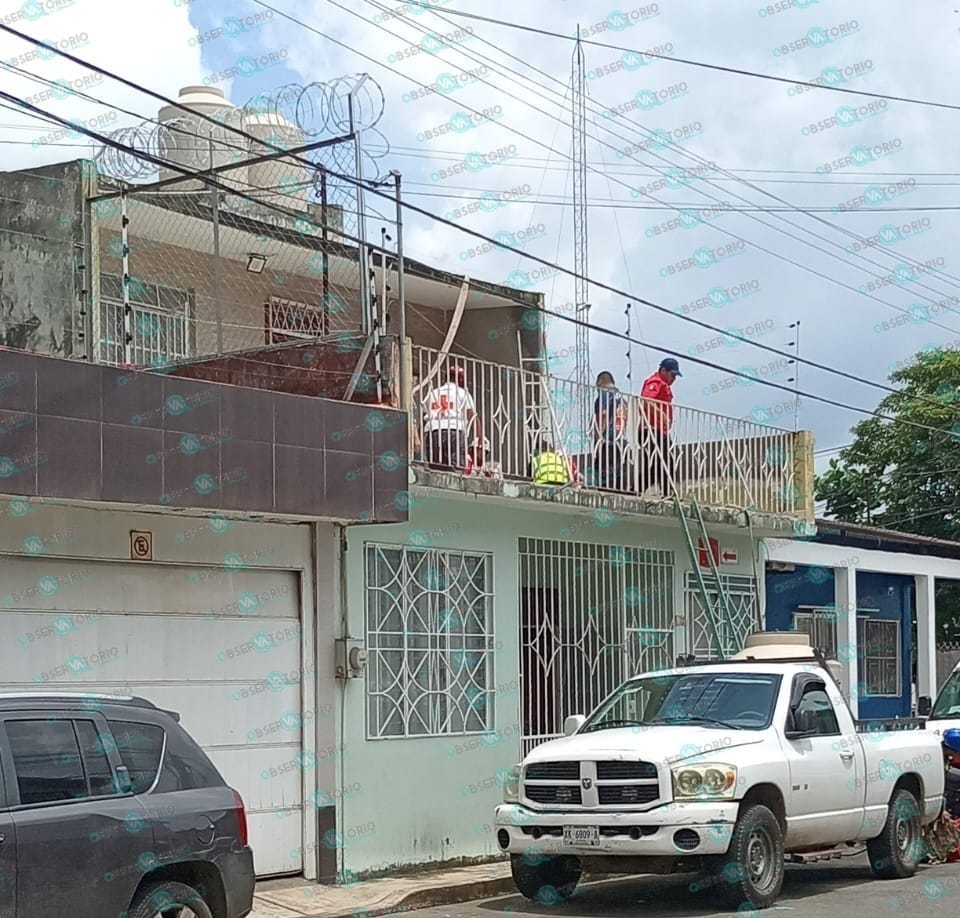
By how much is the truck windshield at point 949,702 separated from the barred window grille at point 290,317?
787cm

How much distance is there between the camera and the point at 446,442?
14180 mm

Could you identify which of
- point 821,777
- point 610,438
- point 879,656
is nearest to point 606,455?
point 610,438

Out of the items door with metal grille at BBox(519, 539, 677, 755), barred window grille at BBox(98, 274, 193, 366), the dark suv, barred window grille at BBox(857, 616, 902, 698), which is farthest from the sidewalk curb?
barred window grille at BBox(857, 616, 902, 698)

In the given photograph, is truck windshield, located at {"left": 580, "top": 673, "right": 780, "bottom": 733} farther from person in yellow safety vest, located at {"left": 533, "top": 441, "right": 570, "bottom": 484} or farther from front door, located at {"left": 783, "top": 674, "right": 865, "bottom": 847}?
person in yellow safety vest, located at {"left": 533, "top": 441, "right": 570, "bottom": 484}

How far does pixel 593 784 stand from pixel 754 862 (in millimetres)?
1283

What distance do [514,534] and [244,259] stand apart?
4.55 metres

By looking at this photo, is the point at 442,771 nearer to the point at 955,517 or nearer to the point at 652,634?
the point at 652,634

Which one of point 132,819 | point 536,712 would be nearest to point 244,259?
point 536,712

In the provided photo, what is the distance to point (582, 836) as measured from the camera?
11.7 m

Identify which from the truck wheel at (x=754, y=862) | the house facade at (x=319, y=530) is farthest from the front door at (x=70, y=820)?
the truck wheel at (x=754, y=862)

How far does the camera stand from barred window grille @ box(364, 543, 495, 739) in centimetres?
1394

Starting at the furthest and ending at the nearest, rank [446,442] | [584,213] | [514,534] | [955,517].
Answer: [955,517] → [584,213] → [514,534] → [446,442]

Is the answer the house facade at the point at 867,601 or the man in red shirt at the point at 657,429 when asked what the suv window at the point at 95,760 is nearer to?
the man in red shirt at the point at 657,429

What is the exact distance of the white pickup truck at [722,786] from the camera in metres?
11.5
